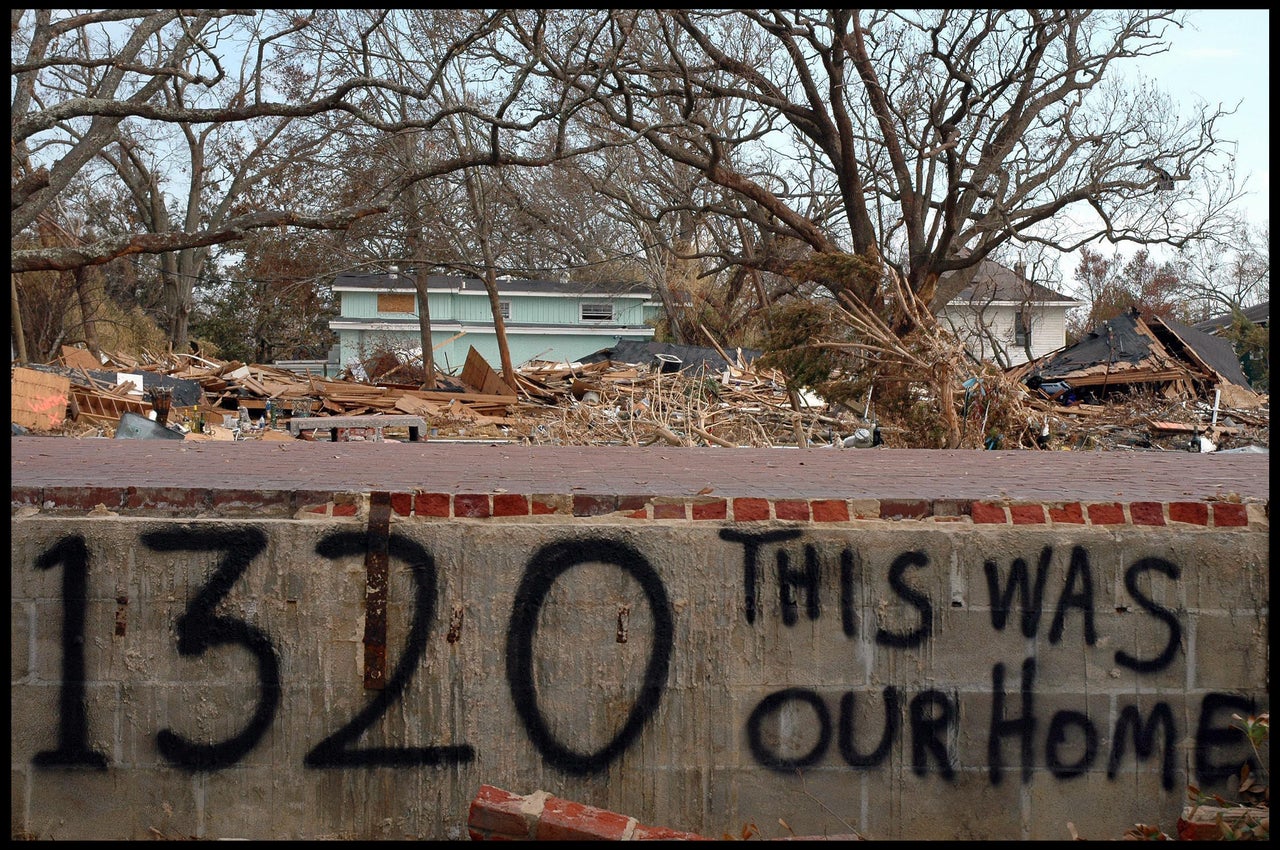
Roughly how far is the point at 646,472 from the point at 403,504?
5.23 ft

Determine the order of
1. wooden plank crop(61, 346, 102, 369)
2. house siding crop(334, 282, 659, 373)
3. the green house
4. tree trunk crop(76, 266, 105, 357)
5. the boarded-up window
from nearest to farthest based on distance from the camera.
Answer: wooden plank crop(61, 346, 102, 369)
tree trunk crop(76, 266, 105, 357)
the green house
house siding crop(334, 282, 659, 373)
the boarded-up window

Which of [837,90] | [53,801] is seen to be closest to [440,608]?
[53,801]

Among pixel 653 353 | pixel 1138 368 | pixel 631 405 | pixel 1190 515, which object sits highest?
pixel 653 353

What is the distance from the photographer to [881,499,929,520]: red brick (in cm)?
419

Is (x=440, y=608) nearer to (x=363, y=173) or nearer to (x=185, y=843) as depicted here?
(x=185, y=843)

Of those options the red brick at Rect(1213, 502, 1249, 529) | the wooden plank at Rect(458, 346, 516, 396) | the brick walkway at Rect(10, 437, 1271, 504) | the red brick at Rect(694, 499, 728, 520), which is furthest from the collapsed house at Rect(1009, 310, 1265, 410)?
the red brick at Rect(694, 499, 728, 520)

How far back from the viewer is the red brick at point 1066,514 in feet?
13.9

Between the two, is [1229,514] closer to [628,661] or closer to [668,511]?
[668,511]

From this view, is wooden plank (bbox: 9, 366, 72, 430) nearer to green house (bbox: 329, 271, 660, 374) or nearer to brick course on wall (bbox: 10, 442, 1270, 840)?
brick course on wall (bbox: 10, 442, 1270, 840)

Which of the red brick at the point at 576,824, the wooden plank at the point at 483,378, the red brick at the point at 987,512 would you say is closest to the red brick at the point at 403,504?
the red brick at the point at 576,824

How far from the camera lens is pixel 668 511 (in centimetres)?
419

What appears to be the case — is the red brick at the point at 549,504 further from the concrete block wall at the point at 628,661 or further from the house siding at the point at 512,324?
the house siding at the point at 512,324

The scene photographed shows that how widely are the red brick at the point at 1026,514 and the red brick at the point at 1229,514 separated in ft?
2.24

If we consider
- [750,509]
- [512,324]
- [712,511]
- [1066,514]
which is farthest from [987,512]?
[512,324]
